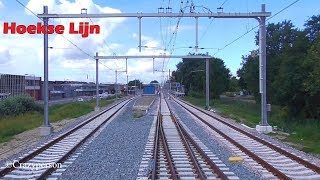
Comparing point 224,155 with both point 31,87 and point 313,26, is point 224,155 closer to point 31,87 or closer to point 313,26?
point 313,26

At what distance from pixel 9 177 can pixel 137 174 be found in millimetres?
3350

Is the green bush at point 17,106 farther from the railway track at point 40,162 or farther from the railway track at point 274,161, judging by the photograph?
the railway track at point 274,161

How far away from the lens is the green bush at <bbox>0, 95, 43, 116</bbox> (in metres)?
50.4

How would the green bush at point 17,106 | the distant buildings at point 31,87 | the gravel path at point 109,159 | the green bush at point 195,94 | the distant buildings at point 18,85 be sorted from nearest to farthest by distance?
the gravel path at point 109,159, the green bush at point 17,106, the distant buildings at point 18,85, the distant buildings at point 31,87, the green bush at point 195,94

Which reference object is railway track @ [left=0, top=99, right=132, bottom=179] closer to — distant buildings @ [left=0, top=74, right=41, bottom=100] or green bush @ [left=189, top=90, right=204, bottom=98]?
distant buildings @ [left=0, top=74, right=41, bottom=100]

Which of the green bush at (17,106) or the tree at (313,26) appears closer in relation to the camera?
the green bush at (17,106)

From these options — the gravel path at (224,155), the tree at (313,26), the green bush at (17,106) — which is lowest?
the gravel path at (224,155)

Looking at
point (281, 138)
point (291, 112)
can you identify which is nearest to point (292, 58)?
point (291, 112)

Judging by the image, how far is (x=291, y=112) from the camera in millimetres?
58688

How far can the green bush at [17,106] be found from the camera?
165ft

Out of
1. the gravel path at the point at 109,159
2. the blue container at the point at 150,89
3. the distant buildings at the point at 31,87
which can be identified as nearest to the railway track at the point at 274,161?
the gravel path at the point at 109,159

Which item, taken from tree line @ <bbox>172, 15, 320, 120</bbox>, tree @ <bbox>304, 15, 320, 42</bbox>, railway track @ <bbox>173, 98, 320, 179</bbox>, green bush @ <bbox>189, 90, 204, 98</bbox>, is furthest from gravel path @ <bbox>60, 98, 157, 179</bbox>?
green bush @ <bbox>189, 90, 204, 98</bbox>

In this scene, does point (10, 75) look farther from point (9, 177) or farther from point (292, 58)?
point (9, 177)

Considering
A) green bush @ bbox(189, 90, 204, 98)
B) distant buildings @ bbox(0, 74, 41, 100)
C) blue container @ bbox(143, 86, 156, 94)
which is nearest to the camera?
distant buildings @ bbox(0, 74, 41, 100)
